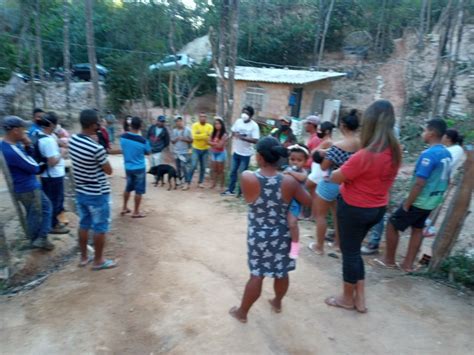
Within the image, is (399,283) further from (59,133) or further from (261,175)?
(59,133)

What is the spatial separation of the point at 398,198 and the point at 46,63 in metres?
24.3

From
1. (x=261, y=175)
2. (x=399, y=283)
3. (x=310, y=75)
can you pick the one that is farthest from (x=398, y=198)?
(x=310, y=75)

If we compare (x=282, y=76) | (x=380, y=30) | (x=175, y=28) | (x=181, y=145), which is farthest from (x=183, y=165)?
(x=380, y=30)

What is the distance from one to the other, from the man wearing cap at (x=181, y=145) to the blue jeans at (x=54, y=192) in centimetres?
386

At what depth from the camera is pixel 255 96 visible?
21.1 metres

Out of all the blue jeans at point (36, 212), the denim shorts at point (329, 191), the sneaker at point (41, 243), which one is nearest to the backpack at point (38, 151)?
the blue jeans at point (36, 212)

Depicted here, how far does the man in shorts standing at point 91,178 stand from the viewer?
377 cm

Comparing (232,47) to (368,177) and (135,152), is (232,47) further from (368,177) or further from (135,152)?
(368,177)

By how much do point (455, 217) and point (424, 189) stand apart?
396mm

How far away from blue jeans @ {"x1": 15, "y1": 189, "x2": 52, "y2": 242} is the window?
683 inches

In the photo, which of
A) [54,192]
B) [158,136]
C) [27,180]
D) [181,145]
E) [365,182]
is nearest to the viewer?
[365,182]

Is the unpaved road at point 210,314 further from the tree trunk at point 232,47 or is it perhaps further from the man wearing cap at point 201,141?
the tree trunk at point 232,47

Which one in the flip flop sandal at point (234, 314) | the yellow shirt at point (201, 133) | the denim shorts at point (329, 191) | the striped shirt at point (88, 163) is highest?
the striped shirt at point (88, 163)

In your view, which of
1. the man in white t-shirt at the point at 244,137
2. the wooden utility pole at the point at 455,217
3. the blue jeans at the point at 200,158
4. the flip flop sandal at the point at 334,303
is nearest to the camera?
the flip flop sandal at the point at 334,303
